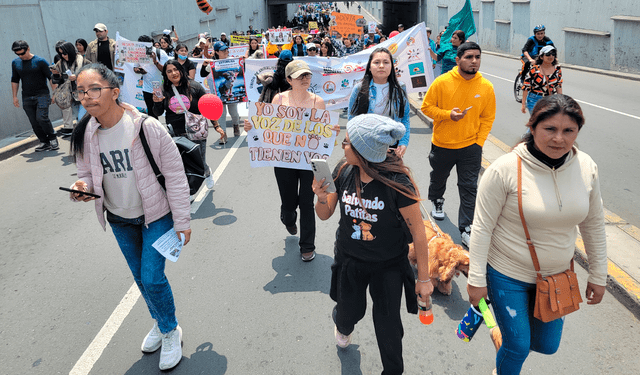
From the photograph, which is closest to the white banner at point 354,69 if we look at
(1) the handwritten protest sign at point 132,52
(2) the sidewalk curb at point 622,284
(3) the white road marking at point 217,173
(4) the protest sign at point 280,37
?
(3) the white road marking at point 217,173

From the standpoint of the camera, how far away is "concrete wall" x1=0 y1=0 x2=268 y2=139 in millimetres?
10820

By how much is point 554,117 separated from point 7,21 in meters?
12.7

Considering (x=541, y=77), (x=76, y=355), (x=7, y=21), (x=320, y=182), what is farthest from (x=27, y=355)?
(x=7, y=21)

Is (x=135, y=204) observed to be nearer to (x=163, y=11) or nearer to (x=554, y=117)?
(x=554, y=117)

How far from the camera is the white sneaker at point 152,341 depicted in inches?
131

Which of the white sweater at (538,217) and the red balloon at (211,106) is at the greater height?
the red balloon at (211,106)

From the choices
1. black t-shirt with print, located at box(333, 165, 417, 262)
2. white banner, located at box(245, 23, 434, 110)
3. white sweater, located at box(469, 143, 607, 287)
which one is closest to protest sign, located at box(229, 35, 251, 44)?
white banner, located at box(245, 23, 434, 110)

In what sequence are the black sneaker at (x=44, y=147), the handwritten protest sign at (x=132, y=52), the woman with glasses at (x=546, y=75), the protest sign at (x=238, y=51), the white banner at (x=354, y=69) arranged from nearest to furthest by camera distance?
the woman with glasses at (x=546, y=75)
the white banner at (x=354, y=69)
the handwritten protest sign at (x=132, y=52)
the black sneaker at (x=44, y=147)
the protest sign at (x=238, y=51)

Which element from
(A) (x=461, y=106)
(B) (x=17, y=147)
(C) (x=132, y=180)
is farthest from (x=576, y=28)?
(C) (x=132, y=180)

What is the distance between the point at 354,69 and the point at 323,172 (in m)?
7.37

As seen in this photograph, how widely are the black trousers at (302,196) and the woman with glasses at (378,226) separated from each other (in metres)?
1.66

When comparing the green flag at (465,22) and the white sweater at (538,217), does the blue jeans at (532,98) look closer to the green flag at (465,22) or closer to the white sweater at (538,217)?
the green flag at (465,22)

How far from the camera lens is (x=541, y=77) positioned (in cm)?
700

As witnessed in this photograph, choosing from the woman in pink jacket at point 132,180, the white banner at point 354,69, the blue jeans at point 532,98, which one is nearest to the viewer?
the woman in pink jacket at point 132,180
